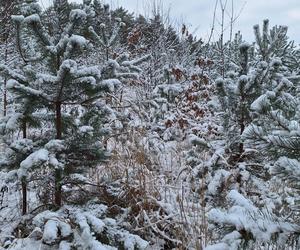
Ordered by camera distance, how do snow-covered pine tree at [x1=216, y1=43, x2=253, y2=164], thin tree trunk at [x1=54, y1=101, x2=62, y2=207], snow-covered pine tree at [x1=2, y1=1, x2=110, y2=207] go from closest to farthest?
1. snow-covered pine tree at [x1=2, y1=1, x2=110, y2=207]
2. thin tree trunk at [x1=54, y1=101, x2=62, y2=207]
3. snow-covered pine tree at [x1=216, y1=43, x2=253, y2=164]

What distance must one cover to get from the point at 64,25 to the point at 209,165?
6.18 feet

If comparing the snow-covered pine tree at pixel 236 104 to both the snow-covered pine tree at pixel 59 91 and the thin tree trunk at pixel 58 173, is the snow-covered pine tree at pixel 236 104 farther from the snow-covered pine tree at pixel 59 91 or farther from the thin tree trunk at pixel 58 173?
the thin tree trunk at pixel 58 173

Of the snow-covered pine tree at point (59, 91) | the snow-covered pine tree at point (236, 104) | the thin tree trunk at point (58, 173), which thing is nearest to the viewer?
the snow-covered pine tree at point (59, 91)

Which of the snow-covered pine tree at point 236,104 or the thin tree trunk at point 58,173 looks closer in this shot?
the thin tree trunk at point 58,173

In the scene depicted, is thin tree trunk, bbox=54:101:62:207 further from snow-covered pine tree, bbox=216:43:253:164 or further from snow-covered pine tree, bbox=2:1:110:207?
snow-covered pine tree, bbox=216:43:253:164

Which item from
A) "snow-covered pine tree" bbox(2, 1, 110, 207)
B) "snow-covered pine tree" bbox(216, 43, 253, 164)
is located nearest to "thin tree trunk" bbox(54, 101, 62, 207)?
"snow-covered pine tree" bbox(2, 1, 110, 207)

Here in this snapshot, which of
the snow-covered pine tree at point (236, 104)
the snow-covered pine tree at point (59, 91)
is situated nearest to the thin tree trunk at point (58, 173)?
the snow-covered pine tree at point (59, 91)

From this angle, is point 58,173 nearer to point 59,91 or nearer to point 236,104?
point 59,91

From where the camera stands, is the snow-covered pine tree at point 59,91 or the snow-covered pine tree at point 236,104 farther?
the snow-covered pine tree at point 236,104

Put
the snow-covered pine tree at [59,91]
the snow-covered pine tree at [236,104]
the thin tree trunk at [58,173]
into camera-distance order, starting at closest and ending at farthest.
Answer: the snow-covered pine tree at [59,91]
the thin tree trunk at [58,173]
the snow-covered pine tree at [236,104]

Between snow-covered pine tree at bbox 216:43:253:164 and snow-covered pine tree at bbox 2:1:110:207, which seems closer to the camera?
snow-covered pine tree at bbox 2:1:110:207

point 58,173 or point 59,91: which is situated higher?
point 59,91

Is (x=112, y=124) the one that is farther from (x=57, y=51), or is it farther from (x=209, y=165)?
(x=57, y=51)

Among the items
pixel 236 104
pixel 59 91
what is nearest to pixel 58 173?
pixel 59 91
